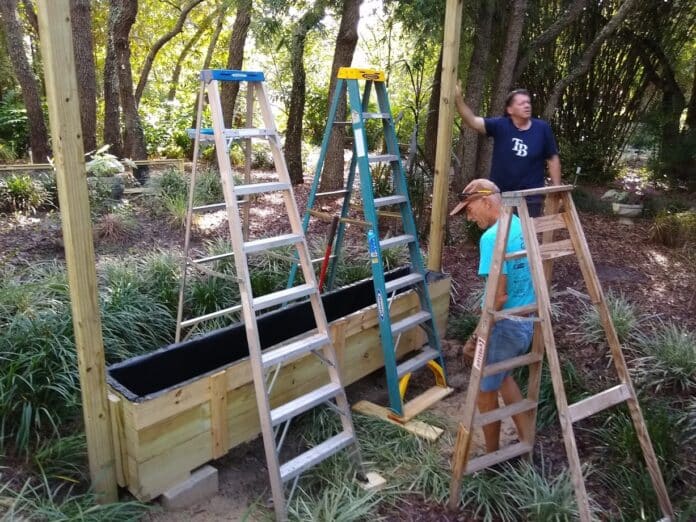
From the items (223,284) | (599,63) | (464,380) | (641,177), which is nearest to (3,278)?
(223,284)

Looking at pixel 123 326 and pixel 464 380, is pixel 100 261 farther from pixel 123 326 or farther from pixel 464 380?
pixel 464 380

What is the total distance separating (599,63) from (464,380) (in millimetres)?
7431

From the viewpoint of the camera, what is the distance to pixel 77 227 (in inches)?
77.4

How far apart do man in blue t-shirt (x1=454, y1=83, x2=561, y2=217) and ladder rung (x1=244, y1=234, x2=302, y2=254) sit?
1.79 m

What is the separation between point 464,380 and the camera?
372 cm

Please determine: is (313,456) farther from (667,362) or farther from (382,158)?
(667,362)

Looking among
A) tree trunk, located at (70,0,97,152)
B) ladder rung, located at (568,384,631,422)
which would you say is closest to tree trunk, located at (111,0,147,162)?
tree trunk, located at (70,0,97,152)

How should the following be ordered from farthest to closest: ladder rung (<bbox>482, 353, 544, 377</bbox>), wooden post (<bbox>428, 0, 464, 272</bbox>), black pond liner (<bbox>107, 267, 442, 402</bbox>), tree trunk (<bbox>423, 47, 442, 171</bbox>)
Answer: tree trunk (<bbox>423, 47, 442, 171</bbox>), wooden post (<bbox>428, 0, 464, 272</bbox>), black pond liner (<bbox>107, 267, 442, 402</bbox>), ladder rung (<bbox>482, 353, 544, 377</bbox>)

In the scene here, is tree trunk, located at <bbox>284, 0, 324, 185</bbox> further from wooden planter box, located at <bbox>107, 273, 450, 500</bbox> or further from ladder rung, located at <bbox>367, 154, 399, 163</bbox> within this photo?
wooden planter box, located at <bbox>107, 273, 450, 500</bbox>

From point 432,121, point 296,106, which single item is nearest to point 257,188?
point 432,121

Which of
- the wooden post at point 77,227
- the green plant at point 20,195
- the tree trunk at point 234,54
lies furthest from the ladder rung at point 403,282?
the tree trunk at point 234,54

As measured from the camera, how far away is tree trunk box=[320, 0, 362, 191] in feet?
20.1

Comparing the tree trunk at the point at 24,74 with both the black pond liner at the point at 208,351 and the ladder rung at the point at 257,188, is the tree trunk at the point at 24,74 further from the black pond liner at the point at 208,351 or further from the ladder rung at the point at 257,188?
the ladder rung at the point at 257,188

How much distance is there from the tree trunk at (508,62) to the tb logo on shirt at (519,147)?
244 centimetres
